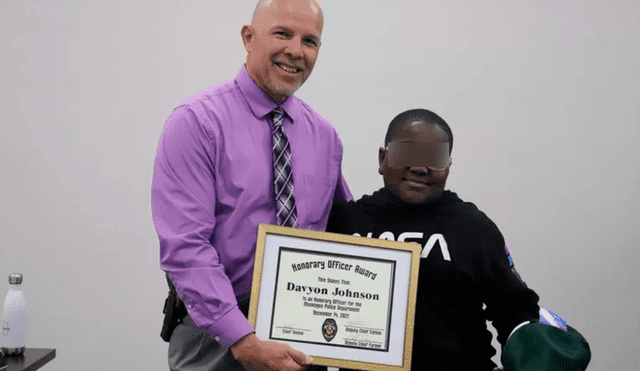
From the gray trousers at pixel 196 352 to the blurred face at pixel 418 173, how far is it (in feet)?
1.65

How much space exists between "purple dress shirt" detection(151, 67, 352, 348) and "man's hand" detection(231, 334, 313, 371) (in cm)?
3

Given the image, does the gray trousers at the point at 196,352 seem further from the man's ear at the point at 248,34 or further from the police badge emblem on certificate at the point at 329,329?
the man's ear at the point at 248,34

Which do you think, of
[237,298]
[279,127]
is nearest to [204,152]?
[279,127]

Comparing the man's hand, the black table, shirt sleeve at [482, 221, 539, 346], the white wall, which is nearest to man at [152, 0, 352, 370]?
the man's hand

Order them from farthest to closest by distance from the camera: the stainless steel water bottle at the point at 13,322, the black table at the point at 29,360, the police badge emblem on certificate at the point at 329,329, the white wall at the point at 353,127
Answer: the white wall at the point at 353,127 < the stainless steel water bottle at the point at 13,322 < the black table at the point at 29,360 < the police badge emblem on certificate at the point at 329,329

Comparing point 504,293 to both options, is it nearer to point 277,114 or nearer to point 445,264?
point 445,264

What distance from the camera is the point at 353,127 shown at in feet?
11.2

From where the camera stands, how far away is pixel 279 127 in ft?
6.18

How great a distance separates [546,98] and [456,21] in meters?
0.55

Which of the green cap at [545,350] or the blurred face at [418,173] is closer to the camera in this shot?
the green cap at [545,350]

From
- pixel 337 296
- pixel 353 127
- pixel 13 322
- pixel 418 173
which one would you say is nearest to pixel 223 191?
pixel 337 296

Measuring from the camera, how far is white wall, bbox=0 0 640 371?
332 centimetres

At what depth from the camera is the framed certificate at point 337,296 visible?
5.51 feet

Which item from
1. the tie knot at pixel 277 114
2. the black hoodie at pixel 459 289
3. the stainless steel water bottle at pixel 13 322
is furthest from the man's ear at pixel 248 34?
the stainless steel water bottle at pixel 13 322
